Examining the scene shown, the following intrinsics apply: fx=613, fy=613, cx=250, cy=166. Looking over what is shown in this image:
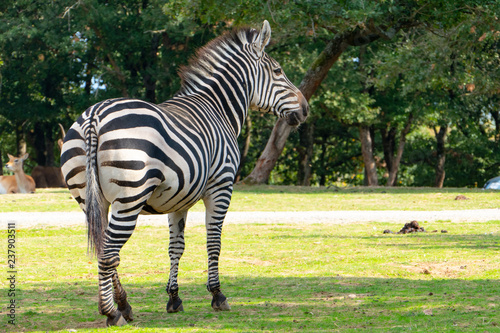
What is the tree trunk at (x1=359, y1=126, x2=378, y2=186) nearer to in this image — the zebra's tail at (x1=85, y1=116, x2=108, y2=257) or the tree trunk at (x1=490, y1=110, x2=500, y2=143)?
the tree trunk at (x1=490, y1=110, x2=500, y2=143)

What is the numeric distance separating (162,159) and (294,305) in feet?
7.62

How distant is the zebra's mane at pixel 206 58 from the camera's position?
7.10m

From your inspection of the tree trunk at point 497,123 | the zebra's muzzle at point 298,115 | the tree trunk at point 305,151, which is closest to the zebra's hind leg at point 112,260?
the zebra's muzzle at point 298,115

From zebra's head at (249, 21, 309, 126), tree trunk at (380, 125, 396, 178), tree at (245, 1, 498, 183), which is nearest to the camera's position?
zebra's head at (249, 21, 309, 126)

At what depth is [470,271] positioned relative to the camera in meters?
8.64

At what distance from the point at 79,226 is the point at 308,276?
7.63 meters

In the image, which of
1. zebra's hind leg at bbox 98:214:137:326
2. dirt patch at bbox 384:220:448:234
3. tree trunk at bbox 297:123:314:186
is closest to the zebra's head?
zebra's hind leg at bbox 98:214:137:326

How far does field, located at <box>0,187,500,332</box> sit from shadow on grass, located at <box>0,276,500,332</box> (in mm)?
12

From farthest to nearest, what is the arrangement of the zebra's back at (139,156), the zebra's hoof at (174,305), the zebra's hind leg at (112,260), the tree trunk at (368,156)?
the tree trunk at (368,156) → the zebra's hoof at (174,305) → the zebra's hind leg at (112,260) → the zebra's back at (139,156)

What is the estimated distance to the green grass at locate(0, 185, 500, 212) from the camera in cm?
1850

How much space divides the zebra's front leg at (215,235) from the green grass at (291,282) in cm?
16

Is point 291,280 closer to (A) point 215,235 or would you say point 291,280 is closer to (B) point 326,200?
(A) point 215,235

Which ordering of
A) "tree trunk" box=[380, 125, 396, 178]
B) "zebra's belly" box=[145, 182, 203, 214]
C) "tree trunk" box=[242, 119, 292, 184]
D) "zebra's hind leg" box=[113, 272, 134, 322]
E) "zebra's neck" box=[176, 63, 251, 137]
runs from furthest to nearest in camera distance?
"tree trunk" box=[380, 125, 396, 178] < "tree trunk" box=[242, 119, 292, 184] < "zebra's neck" box=[176, 63, 251, 137] < "zebra's hind leg" box=[113, 272, 134, 322] < "zebra's belly" box=[145, 182, 203, 214]

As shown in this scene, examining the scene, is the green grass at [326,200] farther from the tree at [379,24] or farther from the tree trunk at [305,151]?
the tree trunk at [305,151]
